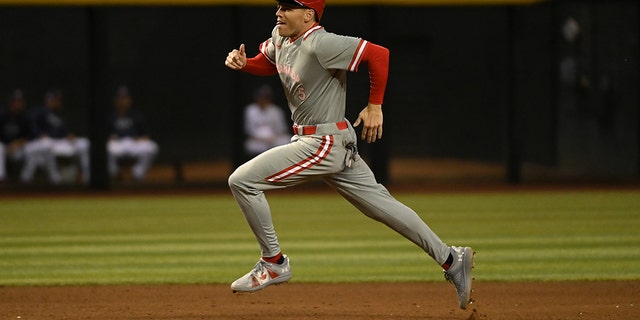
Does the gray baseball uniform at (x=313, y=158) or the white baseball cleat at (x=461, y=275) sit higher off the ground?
the gray baseball uniform at (x=313, y=158)

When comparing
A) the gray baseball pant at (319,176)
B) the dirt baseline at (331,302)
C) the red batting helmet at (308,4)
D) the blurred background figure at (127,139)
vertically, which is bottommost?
the dirt baseline at (331,302)

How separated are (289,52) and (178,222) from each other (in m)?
6.41

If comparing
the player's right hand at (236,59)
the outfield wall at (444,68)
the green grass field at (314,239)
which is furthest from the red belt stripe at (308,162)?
the outfield wall at (444,68)

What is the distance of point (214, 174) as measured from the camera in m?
17.7

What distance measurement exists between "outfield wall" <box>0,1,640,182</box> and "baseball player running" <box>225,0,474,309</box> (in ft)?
34.9

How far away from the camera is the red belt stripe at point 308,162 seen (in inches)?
227

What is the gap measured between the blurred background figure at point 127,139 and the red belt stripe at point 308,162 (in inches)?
434

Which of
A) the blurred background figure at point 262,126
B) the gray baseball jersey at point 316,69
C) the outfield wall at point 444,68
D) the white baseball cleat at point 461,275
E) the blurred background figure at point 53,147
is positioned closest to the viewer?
the gray baseball jersey at point 316,69

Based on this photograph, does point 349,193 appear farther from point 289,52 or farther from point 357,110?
point 357,110

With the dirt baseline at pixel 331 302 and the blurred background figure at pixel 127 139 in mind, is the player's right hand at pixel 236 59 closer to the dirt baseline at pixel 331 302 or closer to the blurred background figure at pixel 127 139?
the dirt baseline at pixel 331 302

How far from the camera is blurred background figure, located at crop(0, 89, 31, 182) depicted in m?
16.5

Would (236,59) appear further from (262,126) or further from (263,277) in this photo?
(262,126)

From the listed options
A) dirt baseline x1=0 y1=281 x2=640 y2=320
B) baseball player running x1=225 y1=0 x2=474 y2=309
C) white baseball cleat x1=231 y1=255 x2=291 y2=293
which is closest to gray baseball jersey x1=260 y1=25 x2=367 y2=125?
baseball player running x1=225 y1=0 x2=474 y2=309

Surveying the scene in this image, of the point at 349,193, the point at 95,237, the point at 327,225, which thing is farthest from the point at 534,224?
the point at 349,193
